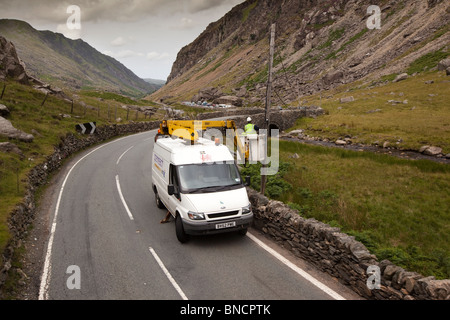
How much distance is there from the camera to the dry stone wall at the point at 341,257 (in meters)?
6.02

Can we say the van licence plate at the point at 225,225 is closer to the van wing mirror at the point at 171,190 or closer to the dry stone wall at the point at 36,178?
the van wing mirror at the point at 171,190

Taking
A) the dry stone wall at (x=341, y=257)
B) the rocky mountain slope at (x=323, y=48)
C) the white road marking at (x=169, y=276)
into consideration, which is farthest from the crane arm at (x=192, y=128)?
the rocky mountain slope at (x=323, y=48)

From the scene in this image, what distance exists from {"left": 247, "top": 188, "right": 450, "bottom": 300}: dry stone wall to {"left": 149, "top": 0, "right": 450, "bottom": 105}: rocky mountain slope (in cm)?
4274

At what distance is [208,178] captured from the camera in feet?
33.6

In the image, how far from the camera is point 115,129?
3491 cm

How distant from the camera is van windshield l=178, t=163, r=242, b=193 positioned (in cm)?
990

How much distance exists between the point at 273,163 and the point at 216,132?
370 inches

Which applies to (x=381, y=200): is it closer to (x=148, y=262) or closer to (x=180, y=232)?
(x=180, y=232)

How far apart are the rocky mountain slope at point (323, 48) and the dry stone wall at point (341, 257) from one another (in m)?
42.7

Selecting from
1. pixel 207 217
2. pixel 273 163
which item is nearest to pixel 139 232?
pixel 207 217

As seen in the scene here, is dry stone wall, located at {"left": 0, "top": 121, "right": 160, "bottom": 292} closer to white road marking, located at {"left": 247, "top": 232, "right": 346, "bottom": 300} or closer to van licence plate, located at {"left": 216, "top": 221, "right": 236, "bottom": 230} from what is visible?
van licence plate, located at {"left": 216, "top": 221, "right": 236, "bottom": 230}

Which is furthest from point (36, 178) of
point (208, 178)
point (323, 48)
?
point (323, 48)
